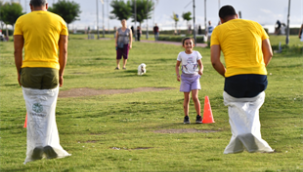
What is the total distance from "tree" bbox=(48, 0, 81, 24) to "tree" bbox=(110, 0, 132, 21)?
893 inches

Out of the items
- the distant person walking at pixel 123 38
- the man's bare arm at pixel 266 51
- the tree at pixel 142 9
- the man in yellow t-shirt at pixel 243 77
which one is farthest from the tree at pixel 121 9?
the man in yellow t-shirt at pixel 243 77

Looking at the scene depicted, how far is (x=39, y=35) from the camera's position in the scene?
5613mm

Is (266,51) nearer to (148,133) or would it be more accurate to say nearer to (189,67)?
(148,133)

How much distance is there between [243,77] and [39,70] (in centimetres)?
239

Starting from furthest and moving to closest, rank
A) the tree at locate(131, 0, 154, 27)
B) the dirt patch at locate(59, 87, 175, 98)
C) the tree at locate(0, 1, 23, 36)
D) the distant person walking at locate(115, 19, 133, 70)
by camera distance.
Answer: the tree at locate(131, 0, 154, 27), the tree at locate(0, 1, 23, 36), the distant person walking at locate(115, 19, 133, 70), the dirt patch at locate(59, 87, 175, 98)

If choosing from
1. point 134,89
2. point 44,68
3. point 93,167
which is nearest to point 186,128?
point 93,167

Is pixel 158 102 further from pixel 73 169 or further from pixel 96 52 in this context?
pixel 96 52

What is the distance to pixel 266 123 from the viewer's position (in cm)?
932

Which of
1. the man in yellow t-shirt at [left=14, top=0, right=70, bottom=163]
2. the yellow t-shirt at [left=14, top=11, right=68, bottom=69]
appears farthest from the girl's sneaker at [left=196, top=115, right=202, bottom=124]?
the yellow t-shirt at [left=14, top=11, right=68, bottom=69]

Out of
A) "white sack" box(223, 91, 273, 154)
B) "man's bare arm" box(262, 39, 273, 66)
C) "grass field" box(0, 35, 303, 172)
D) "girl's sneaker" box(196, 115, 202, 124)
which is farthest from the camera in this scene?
"girl's sneaker" box(196, 115, 202, 124)

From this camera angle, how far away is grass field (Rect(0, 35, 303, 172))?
6039mm

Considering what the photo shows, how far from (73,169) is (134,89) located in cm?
957

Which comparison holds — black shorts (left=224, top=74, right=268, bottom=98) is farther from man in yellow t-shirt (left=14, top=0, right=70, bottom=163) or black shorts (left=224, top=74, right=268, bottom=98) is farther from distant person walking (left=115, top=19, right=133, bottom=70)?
distant person walking (left=115, top=19, right=133, bottom=70)

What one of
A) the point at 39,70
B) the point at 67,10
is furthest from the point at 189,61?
the point at 67,10
